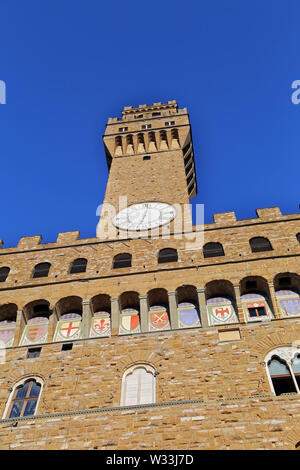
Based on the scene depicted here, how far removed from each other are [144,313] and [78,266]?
3.35m

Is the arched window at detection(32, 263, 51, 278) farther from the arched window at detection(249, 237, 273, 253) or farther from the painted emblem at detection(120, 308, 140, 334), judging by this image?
the arched window at detection(249, 237, 273, 253)

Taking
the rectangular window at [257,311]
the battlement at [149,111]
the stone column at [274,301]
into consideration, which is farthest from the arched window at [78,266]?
the battlement at [149,111]

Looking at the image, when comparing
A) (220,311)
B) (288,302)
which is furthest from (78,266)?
(288,302)

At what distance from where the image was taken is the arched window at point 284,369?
1171 centimetres

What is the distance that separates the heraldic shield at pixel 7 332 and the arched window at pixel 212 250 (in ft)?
20.3

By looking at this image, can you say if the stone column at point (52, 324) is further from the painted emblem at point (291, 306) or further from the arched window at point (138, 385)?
the painted emblem at point (291, 306)

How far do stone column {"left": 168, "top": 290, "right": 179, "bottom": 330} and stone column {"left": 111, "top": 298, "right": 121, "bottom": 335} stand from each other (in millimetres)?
1493

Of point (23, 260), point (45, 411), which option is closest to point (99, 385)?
point (45, 411)

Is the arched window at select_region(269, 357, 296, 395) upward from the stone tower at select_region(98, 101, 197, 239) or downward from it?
downward

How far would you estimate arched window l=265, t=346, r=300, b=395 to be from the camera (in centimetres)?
1171

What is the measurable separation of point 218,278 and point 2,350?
6364mm

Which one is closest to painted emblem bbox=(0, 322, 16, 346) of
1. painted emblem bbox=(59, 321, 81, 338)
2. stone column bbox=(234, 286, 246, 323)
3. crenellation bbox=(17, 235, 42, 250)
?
painted emblem bbox=(59, 321, 81, 338)

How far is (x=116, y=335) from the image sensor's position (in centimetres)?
1341

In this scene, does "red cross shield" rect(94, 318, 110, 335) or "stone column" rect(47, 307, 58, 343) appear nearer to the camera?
"stone column" rect(47, 307, 58, 343)
